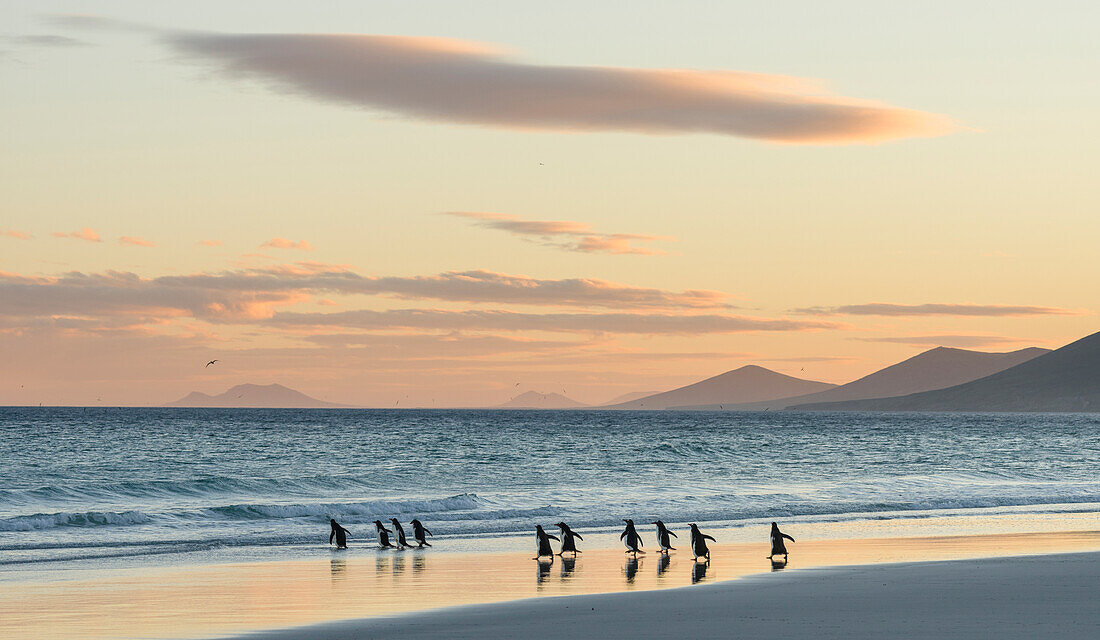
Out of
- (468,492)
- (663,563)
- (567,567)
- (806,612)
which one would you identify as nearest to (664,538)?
(663,563)

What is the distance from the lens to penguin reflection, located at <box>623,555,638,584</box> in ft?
68.8

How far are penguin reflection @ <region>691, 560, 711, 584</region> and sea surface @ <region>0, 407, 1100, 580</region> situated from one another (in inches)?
211

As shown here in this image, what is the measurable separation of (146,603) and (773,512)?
21861 mm

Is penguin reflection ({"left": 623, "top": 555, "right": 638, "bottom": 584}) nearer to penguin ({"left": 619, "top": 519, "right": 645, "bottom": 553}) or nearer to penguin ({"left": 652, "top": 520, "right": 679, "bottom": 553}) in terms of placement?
penguin ({"left": 619, "top": 519, "right": 645, "bottom": 553})

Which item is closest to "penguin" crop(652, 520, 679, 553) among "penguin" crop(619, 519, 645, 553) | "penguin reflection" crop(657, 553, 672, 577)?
"penguin reflection" crop(657, 553, 672, 577)

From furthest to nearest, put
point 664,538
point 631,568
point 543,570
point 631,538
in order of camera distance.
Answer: point 664,538 < point 631,538 < point 631,568 < point 543,570

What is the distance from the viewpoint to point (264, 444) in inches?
3529

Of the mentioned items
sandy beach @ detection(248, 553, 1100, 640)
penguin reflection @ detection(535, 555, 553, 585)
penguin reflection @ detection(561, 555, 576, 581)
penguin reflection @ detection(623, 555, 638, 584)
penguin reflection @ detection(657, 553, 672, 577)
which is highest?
sandy beach @ detection(248, 553, 1100, 640)

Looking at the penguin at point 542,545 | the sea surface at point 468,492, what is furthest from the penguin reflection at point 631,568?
the sea surface at point 468,492

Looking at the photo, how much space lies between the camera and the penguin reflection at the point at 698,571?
20.6 m

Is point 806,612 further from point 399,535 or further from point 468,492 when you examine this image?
point 468,492

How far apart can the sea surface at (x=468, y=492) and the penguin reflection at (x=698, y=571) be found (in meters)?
5.37

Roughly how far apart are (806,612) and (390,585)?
6810 mm

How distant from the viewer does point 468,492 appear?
45.2 m
